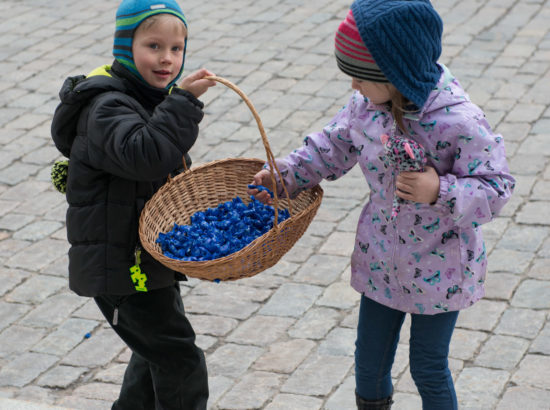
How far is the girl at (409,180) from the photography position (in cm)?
280

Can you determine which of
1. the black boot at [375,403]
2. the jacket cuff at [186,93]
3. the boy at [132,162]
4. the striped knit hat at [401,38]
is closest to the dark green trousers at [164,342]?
the boy at [132,162]

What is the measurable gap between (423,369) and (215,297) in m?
1.74

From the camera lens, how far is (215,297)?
4.72 meters

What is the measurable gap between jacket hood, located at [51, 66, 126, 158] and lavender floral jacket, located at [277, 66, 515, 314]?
0.69 meters

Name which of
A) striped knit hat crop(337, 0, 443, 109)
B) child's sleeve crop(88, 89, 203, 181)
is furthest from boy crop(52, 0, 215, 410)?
striped knit hat crop(337, 0, 443, 109)

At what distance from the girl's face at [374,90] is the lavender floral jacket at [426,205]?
0.07 meters

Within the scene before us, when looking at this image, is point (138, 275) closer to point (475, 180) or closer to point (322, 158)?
point (322, 158)

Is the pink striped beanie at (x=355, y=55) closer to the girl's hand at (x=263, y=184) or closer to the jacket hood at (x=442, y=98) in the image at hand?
the jacket hood at (x=442, y=98)

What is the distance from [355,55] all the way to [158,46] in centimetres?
69

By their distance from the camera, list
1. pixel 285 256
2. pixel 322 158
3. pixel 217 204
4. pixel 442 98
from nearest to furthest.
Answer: pixel 442 98, pixel 322 158, pixel 217 204, pixel 285 256

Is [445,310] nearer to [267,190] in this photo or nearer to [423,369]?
[423,369]

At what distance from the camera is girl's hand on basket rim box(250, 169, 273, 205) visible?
333 cm

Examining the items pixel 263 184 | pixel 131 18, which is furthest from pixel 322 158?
pixel 131 18

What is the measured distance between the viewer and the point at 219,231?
10.9 feet
